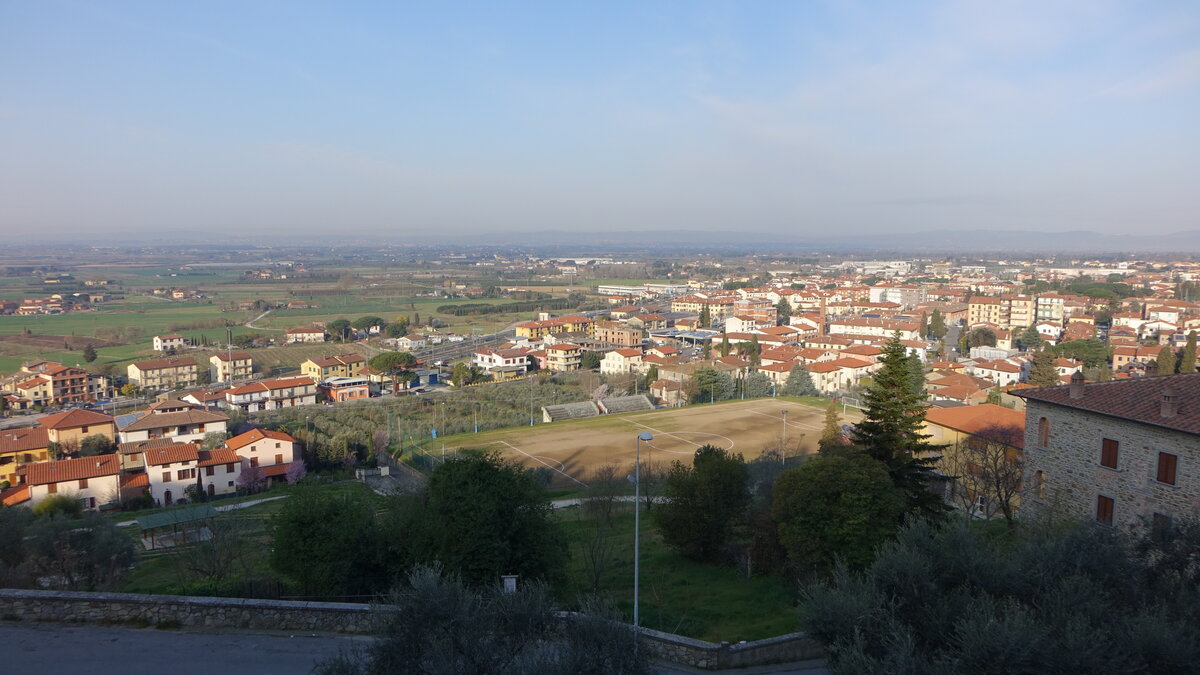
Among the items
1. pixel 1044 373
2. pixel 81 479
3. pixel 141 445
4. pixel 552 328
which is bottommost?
pixel 81 479

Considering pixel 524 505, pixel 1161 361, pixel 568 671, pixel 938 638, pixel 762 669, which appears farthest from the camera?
pixel 1161 361

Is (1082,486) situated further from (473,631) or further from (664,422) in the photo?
(664,422)

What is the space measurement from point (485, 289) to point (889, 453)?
116315 mm

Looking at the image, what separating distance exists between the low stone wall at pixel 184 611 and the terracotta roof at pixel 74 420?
2909 cm

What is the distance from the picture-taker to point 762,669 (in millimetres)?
9664

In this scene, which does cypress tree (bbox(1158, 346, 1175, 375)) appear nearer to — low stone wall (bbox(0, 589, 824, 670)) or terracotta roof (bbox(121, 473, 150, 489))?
low stone wall (bbox(0, 589, 824, 670))

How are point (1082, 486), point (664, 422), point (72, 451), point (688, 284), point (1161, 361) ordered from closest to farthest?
point (1082, 486), point (72, 451), point (664, 422), point (1161, 361), point (688, 284)

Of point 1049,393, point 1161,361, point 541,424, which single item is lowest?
point 541,424

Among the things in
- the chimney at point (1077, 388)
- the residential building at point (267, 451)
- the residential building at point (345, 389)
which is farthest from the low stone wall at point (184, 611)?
the residential building at point (345, 389)

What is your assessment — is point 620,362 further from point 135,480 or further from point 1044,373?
point 135,480

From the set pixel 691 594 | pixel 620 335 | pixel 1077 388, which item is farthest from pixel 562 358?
pixel 1077 388

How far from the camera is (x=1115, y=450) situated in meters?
13.7

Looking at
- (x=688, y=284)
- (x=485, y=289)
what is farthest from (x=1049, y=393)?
(x=688, y=284)

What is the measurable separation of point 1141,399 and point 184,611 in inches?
622
